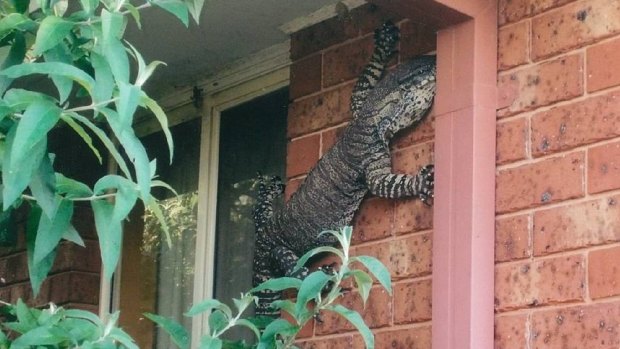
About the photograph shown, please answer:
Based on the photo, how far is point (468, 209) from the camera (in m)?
3.44

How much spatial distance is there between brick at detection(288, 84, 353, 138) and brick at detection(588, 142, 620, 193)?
1151 millimetres

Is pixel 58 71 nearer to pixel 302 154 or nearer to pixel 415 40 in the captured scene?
pixel 415 40


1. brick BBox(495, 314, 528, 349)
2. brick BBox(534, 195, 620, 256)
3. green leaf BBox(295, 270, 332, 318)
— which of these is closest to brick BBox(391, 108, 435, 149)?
brick BBox(534, 195, 620, 256)

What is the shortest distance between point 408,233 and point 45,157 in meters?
1.90

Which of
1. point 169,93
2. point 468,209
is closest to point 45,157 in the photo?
point 468,209

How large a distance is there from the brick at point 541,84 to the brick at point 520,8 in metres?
0.17

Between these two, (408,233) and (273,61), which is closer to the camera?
Result: (408,233)

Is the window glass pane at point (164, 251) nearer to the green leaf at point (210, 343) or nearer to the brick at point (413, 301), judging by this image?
the brick at point (413, 301)

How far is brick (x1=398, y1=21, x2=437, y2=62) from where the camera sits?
3.96 m

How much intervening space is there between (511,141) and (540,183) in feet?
0.59

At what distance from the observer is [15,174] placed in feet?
6.42

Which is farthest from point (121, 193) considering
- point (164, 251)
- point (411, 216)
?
point (164, 251)

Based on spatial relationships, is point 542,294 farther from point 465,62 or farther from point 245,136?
point 245,136

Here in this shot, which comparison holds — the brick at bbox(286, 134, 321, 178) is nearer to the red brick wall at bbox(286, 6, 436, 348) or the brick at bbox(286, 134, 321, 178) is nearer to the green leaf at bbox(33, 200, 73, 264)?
the red brick wall at bbox(286, 6, 436, 348)
